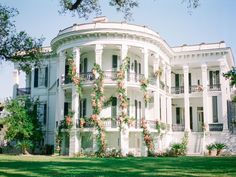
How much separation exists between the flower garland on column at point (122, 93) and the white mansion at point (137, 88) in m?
0.77

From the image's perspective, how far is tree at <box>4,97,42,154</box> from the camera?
31.0m

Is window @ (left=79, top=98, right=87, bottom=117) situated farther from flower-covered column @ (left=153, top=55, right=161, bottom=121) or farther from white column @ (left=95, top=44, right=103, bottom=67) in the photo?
flower-covered column @ (left=153, top=55, right=161, bottom=121)

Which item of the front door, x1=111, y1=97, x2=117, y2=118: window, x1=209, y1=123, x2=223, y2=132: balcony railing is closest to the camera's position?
x1=111, y1=97, x2=117, y2=118: window

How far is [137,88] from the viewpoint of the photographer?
3077 centimetres

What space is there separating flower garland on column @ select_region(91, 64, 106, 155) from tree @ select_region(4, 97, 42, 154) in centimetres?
703

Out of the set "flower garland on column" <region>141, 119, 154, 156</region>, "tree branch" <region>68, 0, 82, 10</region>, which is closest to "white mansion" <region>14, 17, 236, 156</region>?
"flower garland on column" <region>141, 119, 154, 156</region>

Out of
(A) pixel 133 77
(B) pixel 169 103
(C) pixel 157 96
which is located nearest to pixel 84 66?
(A) pixel 133 77

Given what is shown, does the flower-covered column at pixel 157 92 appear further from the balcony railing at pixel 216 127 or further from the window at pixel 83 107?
the balcony railing at pixel 216 127

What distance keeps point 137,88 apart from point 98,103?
167 inches

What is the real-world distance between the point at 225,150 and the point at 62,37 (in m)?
18.4

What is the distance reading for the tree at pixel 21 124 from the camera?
31042 mm

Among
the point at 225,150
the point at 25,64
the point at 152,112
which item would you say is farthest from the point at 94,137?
the point at 225,150

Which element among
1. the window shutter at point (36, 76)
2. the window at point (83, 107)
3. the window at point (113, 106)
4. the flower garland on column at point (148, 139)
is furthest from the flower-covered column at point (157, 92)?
the window shutter at point (36, 76)

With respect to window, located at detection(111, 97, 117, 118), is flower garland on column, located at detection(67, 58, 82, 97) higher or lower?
higher
